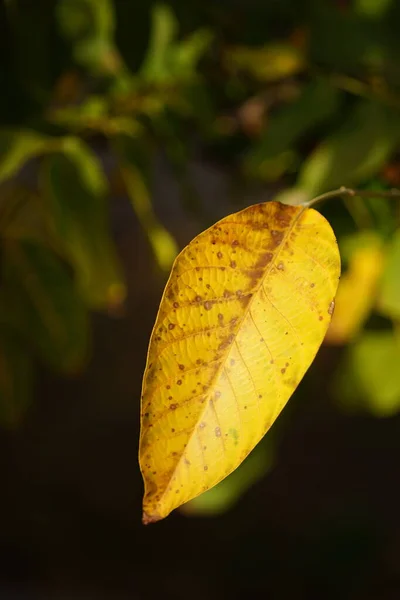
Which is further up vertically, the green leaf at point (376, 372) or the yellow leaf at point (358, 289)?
the yellow leaf at point (358, 289)

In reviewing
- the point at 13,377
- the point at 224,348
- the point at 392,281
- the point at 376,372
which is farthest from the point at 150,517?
the point at 13,377

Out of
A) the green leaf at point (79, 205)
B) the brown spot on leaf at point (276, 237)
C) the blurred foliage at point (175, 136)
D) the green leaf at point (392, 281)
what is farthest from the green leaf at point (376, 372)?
the brown spot on leaf at point (276, 237)

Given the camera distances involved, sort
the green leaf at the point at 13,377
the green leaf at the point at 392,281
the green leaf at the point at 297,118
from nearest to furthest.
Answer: the green leaf at the point at 392,281 → the green leaf at the point at 297,118 → the green leaf at the point at 13,377

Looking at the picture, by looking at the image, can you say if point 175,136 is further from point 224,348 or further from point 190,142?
point 224,348

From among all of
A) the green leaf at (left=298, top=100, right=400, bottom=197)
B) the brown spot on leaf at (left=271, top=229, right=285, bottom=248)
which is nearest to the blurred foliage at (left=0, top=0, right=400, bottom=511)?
the green leaf at (left=298, top=100, right=400, bottom=197)

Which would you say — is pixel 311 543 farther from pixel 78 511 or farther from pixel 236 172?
pixel 236 172

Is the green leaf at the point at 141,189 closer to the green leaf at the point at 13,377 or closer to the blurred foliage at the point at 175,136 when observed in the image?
the blurred foliage at the point at 175,136

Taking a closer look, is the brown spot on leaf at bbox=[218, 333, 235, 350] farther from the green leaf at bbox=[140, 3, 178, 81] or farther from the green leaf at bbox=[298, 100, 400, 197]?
the green leaf at bbox=[140, 3, 178, 81]
